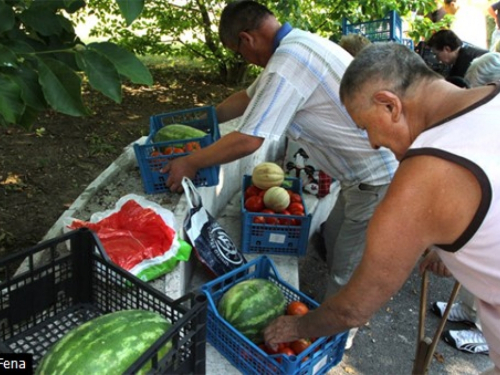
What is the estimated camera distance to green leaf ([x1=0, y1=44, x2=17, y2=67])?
5.77 feet

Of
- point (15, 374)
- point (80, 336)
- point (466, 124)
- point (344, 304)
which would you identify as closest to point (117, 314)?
point (80, 336)

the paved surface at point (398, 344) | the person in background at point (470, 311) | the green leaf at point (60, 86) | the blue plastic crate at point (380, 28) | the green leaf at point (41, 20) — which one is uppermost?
the green leaf at point (41, 20)

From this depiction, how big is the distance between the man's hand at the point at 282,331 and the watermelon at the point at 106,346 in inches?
35.8

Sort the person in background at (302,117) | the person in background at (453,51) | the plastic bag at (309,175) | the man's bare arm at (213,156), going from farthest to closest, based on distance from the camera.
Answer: the person in background at (453,51), the plastic bag at (309,175), the man's bare arm at (213,156), the person in background at (302,117)

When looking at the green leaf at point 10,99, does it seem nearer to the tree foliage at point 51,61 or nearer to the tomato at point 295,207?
the tree foliage at point 51,61

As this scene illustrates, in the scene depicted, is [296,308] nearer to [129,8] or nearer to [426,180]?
[426,180]

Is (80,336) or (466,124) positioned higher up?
(466,124)

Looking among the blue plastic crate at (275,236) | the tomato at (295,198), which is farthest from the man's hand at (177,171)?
the tomato at (295,198)

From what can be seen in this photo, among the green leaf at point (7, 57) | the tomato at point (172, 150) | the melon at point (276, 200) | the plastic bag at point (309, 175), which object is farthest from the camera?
the plastic bag at point (309, 175)

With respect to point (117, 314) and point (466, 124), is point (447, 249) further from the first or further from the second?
point (117, 314)

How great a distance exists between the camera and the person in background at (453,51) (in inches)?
267

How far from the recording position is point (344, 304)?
202 centimetres

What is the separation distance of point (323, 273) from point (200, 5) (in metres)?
4.59

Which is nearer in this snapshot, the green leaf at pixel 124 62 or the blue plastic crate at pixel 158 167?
the green leaf at pixel 124 62
